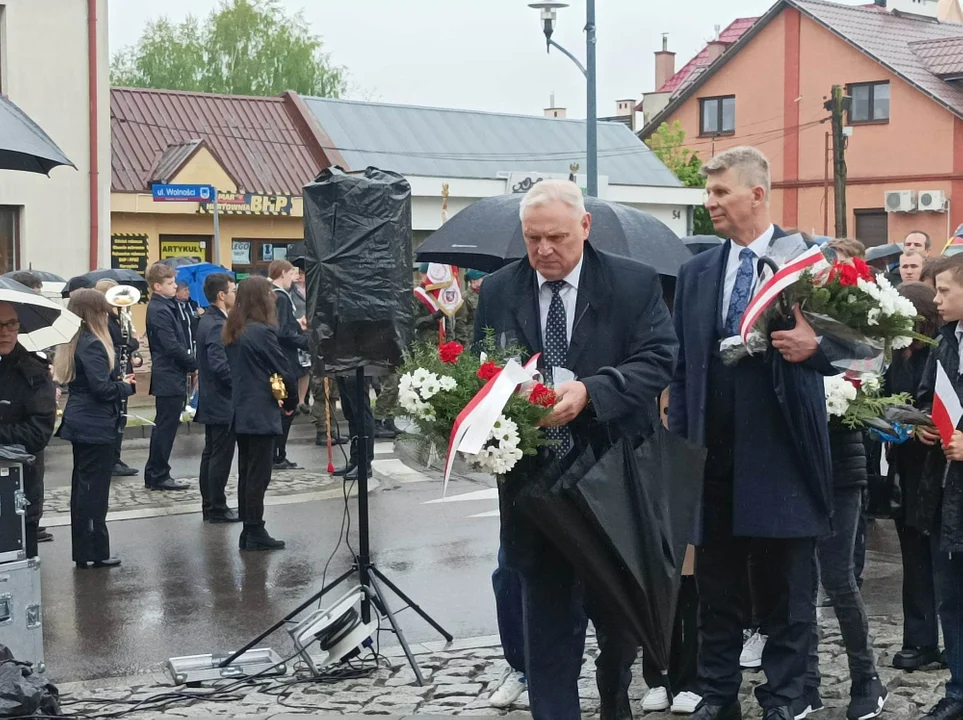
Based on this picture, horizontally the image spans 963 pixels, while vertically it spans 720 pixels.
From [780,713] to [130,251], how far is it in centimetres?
2446

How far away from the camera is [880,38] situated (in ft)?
155

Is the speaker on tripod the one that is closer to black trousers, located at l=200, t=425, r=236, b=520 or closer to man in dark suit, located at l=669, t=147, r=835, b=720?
man in dark suit, located at l=669, t=147, r=835, b=720

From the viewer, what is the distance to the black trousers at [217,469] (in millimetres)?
11508

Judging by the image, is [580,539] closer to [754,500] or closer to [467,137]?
[754,500]

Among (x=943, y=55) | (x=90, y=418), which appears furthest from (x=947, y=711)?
(x=943, y=55)

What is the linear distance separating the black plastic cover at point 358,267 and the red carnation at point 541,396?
2485 millimetres

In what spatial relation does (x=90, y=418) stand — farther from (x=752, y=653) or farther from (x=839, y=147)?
(x=839, y=147)

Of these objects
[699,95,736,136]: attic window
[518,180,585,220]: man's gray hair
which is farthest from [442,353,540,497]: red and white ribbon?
[699,95,736,136]: attic window

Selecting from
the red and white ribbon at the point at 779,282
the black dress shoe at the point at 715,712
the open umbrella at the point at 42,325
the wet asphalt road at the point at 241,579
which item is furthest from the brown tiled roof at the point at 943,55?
the black dress shoe at the point at 715,712

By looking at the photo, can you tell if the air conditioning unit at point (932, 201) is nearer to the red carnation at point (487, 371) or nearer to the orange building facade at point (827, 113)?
the orange building facade at point (827, 113)

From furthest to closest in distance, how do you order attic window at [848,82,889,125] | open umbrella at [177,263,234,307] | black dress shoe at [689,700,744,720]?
attic window at [848,82,889,125] < open umbrella at [177,263,234,307] < black dress shoe at [689,700,744,720]

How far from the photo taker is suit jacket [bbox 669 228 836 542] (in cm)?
532

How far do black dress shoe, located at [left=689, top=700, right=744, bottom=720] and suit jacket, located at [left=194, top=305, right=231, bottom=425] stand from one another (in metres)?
6.96

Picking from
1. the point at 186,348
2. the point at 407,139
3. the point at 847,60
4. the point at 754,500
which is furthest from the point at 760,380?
the point at 847,60
